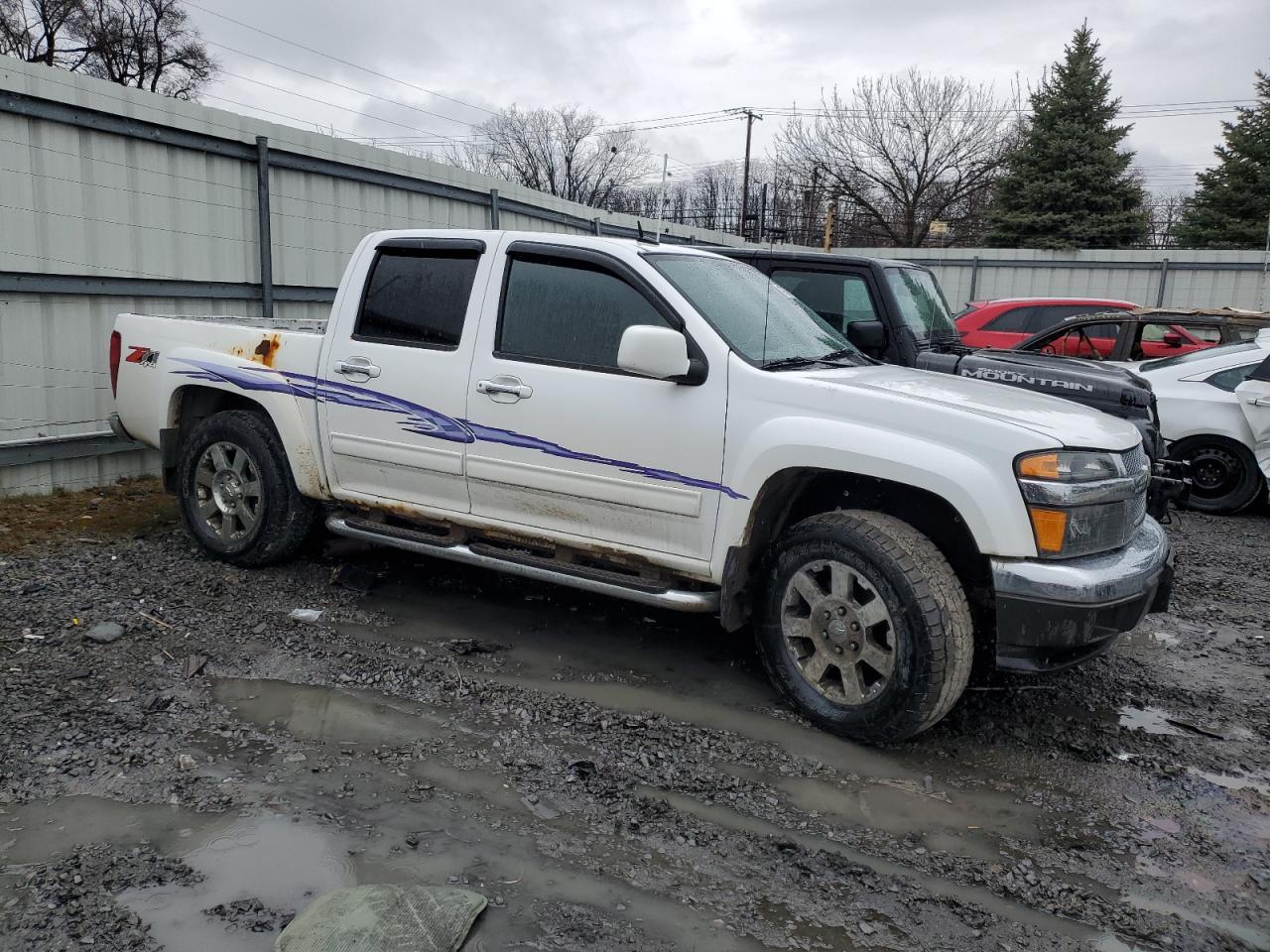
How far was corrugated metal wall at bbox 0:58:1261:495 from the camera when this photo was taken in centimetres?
644

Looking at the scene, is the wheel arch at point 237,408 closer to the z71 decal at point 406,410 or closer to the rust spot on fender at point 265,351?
the z71 decal at point 406,410

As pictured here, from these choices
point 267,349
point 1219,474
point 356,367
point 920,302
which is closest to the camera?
point 356,367

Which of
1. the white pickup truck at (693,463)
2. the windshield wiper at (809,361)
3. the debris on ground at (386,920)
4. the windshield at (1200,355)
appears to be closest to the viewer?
the debris on ground at (386,920)

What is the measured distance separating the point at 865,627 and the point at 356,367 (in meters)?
2.82

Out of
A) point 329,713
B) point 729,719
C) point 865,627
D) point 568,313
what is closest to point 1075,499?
point 865,627

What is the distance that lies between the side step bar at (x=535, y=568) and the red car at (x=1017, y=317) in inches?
375

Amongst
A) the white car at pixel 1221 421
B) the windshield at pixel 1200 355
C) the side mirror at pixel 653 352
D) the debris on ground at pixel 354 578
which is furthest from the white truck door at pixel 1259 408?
the debris on ground at pixel 354 578

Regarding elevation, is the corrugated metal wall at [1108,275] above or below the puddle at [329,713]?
above

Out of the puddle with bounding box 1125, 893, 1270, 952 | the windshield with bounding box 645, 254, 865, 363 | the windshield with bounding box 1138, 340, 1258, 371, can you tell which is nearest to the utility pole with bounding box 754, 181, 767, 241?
the windshield with bounding box 1138, 340, 1258, 371

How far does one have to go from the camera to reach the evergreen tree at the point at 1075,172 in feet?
101

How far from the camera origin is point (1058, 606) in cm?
352

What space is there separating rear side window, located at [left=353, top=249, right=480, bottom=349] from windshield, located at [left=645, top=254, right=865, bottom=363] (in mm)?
1014

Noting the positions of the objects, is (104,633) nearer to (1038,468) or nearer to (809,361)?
(809,361)

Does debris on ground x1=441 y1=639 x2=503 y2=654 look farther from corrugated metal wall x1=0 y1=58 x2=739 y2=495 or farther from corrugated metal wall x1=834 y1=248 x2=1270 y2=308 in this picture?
corrugated metal wall x1=834 y1=248 x2=1270 y2=308
